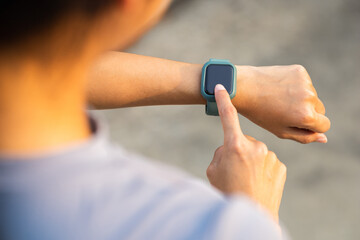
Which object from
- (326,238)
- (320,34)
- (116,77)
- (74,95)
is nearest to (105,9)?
(74,95)

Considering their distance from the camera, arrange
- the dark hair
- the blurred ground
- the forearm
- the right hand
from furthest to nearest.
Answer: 1. the blurred ground
2. the forearm
3. the right hand
4. the dark hair

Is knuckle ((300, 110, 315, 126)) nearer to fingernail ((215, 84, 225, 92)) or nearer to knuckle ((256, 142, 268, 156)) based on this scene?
fingernail ((215, 84, 225, 92))

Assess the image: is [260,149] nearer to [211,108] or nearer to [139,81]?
[211,108]

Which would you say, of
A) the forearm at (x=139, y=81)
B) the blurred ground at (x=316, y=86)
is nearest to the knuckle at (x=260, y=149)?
the forearm at (x=139, y=81)

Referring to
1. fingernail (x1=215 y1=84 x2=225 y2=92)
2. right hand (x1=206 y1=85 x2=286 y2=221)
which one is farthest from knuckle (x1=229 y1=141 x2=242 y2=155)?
fingernail (x1=215 y1=84 x2=225 y2=92)

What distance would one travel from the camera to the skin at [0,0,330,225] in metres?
0.37

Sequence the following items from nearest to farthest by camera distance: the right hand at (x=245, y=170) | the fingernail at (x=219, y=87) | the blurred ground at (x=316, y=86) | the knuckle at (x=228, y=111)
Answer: the right hand at (x=245, y=170) → the knuckle at (x=228, y=111) → the fingernail at (x=219, y=87) → the blurred ground at (x=316, y=86)

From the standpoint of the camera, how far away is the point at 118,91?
1205 mm

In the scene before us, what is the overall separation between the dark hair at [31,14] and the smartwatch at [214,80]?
0.81 m

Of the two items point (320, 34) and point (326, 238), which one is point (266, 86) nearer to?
point (326, 238)

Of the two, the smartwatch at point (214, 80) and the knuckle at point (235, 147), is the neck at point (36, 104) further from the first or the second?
the smartwatch at point (214, 80)

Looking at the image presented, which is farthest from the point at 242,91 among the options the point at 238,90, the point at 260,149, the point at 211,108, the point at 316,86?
the point at 316,86

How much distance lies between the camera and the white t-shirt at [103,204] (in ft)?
1.23

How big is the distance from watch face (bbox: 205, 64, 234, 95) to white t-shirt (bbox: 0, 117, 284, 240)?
74 centimetres
